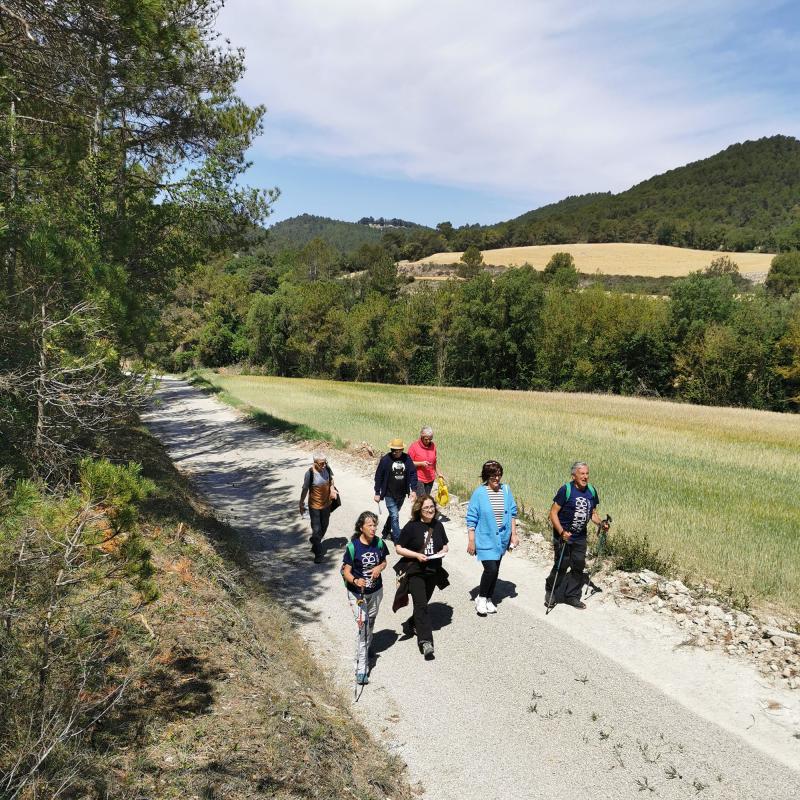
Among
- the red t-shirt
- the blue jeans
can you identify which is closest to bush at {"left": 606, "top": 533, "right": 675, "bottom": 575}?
the red t-shirt

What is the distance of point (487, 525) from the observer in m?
7.45

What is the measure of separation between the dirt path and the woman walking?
1.38 ft

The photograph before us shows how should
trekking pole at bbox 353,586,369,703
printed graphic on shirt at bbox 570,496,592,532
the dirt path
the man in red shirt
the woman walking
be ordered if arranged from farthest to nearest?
the man in red shirt < printed graphic on shirt at bbox 570,496,592,532 < the woman walking < trekking pole at bbox 353,586,369,703 < the dirt path

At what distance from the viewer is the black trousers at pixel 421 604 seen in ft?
21.9

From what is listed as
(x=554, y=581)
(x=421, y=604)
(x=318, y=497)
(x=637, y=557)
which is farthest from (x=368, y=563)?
(x=637, y=557)

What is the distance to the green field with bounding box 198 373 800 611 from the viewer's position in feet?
32.3

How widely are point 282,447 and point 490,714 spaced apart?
591 inches

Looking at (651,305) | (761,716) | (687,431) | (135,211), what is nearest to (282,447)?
(135,211)

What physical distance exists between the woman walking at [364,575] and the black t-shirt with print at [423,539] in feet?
1.47

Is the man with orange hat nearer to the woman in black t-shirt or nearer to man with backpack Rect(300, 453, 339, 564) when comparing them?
man with backpack Rect(300, 453, 339, 564)

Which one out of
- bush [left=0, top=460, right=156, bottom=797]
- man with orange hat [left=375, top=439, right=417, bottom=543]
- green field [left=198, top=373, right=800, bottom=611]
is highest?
bush [left=0, top=460, right=156, bottom=797]

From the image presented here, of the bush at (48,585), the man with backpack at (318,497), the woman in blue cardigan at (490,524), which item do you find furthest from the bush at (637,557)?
the bush at (48,585)

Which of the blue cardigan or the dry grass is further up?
the dry grass

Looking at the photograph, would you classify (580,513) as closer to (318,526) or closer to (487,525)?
(487,525)
